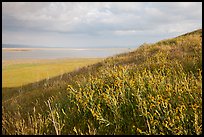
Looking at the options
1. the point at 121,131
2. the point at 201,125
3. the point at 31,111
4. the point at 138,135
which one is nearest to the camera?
the point at 201,125

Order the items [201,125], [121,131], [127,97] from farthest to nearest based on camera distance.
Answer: [127,97], [121,131], [201,125]

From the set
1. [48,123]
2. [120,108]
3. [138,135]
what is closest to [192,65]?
[120,108]

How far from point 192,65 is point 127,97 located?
2.71m

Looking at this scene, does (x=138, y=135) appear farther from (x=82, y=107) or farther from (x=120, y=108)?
(x=82, y=107)

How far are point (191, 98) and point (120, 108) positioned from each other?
1197mm

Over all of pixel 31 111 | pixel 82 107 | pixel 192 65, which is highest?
pixel 192 65

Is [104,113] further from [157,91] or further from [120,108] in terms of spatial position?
[157,91]

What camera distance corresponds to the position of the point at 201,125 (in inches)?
129

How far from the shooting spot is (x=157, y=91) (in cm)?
441

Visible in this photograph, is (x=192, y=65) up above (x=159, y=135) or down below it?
above

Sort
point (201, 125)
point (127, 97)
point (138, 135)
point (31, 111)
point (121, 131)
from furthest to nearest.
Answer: point (31, 111), point (127, 97), point (121, 131), point (138, 135), point (201, 125)

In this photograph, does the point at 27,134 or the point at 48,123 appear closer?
the point at 27,134

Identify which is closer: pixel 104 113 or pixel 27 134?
pixel 27 134

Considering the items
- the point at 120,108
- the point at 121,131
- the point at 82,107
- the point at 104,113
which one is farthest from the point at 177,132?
the point at 82,107
